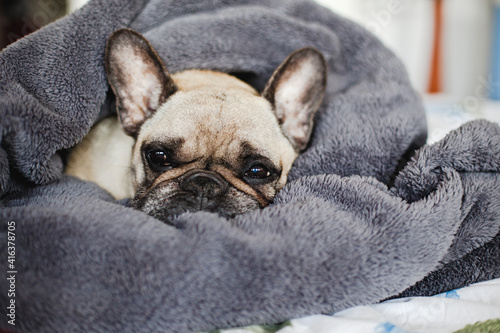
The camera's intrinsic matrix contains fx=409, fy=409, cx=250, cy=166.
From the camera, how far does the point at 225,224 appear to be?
0.96 m

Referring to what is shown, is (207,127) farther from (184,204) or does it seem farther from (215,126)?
(184,204)

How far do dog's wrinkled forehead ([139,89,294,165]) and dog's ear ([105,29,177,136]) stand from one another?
63mm

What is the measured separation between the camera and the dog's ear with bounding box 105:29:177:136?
60.8 inches

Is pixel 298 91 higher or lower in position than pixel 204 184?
higher

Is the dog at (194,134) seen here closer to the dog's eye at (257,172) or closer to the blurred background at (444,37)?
the dog's eye at (257,172)

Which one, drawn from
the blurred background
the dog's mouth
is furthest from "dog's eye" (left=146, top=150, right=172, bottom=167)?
the blurred background

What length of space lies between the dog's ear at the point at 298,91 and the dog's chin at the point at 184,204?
61 cm

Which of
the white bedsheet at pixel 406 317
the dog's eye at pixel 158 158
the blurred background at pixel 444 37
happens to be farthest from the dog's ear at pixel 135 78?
the blurred background at pixel 444 37

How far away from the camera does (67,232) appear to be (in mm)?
904

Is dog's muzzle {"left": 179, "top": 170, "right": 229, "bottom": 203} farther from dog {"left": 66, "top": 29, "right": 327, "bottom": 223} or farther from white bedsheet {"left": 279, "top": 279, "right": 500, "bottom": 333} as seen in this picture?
white bedsheet {"left": 279, "top": 279, "right": 500, "bottom": 333}

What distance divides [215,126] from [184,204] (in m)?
0.37

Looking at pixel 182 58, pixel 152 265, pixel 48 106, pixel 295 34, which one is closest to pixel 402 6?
pixel 295 34

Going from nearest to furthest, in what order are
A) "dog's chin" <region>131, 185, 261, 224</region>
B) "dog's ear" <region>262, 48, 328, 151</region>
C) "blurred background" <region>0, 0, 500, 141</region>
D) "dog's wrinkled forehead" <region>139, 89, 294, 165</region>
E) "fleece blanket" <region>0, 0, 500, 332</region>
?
"fleece blanket" <region>0, 0, 500, 332</region> < "dog's chin" <region>131, 185, 261, 224</region> < "dog's wrinkled forehead" <region>139, 89, 294, 165</region> < "dog's ear" <region>262, 48, 328, 151</region> < "blurred background" <region>0, 0, 500, 141</region>

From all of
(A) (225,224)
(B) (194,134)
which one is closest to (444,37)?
(B) (194,134)
